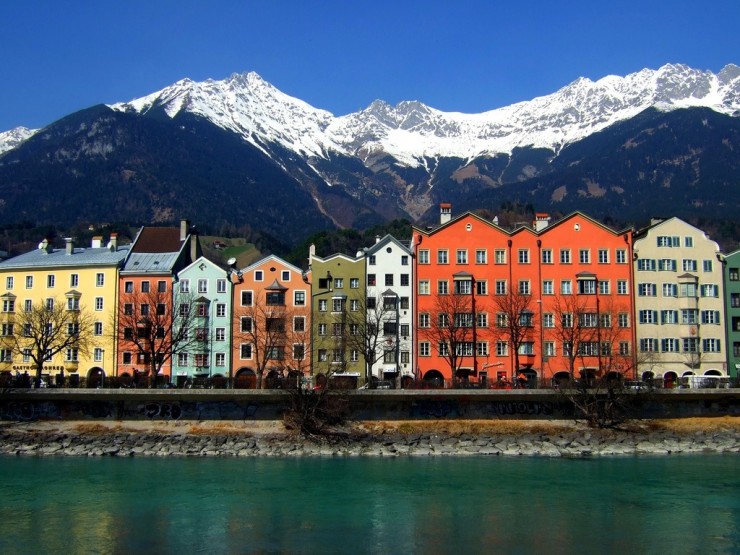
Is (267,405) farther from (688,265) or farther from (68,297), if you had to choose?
(688,265)

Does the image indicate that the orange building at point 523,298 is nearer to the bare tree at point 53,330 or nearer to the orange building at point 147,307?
the orange building at point 147,307

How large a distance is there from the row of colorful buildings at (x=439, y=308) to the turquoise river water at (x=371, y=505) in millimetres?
21110

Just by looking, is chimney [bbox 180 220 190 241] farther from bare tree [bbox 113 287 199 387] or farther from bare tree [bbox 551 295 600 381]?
bare tree [bbox 551 295 600 381]

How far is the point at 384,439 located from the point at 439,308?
19375mm

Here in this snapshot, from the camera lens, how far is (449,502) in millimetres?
42219

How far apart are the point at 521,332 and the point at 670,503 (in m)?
33.6

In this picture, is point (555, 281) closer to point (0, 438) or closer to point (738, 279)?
point (738, 279)

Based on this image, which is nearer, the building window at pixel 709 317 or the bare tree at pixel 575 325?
the bare tree at pixel 575 325

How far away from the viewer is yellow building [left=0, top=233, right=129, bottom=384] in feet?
257

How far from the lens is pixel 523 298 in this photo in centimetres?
7612

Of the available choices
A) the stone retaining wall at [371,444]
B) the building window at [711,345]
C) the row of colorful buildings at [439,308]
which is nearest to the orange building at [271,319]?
the row of colorful buildings at [439,308]

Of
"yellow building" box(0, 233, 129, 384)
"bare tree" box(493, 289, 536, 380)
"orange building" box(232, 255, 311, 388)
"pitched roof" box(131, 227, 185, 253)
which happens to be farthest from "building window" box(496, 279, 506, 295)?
"yellow building" box(0, 233, 129, 384)

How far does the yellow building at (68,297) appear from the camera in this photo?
78438 mm

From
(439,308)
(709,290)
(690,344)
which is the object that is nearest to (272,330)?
(439,308)
